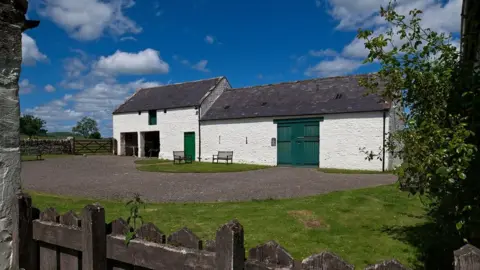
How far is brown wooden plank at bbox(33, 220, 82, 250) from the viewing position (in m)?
2.43

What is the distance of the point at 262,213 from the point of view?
7348mm

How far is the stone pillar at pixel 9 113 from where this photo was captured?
1.93 metres

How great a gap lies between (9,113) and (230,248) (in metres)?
1.53

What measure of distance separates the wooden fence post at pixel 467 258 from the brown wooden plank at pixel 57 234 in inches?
91.1

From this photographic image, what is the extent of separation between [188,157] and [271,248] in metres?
26.5

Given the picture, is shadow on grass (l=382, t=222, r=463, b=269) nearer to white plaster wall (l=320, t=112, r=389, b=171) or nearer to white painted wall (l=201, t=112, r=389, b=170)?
white painted wall (l=201, t=112, r=389, b=170)

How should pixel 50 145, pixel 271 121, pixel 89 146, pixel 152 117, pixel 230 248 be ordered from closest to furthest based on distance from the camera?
pixel 230 248 < pixel 271 121 < pixel 152 117 < pixel 50 145 < pixel 89 146

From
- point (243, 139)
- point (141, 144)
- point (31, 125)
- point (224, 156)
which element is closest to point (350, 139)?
point (243, 139)

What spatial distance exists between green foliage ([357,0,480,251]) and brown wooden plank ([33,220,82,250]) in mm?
2922

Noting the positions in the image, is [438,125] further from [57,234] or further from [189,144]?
[189,144]

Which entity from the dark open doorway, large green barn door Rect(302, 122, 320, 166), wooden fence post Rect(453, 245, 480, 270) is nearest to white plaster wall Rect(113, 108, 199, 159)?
the dark open doorway

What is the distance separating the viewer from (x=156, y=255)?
83.1 inches

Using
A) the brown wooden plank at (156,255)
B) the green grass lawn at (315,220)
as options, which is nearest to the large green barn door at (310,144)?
the green grass lawn at (315,220)

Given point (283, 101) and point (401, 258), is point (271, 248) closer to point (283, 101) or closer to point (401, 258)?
point (401, 258)
